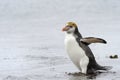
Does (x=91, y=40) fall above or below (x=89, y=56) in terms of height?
above

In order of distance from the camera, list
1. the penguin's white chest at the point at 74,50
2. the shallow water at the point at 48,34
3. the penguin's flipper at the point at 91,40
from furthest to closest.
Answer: the shallow water at the point at 48,34 < the penguin's white chest at the point at 74,50 < the penguin's flipper at the point at 91,40

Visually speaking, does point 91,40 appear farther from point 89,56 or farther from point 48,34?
point 48,34

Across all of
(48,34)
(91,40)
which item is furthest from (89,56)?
(48,34)

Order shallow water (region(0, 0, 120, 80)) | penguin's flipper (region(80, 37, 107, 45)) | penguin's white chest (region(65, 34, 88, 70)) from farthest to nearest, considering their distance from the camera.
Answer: shallow water (region(0, 0, 120, 80)), penguin's white chest (region(65, 34, 88, 70)), penguin's flipper (region(80, 37, 107, 45))

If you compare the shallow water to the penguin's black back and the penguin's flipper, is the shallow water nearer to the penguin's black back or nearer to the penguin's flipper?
the penguin's black back

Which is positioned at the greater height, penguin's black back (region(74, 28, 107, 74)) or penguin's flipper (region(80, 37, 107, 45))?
penguin's flipper (region(80, 37, 107, 45))

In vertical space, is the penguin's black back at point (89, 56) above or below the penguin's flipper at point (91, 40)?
below

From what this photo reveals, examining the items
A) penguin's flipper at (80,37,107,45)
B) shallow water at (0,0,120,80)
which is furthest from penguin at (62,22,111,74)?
shallow water at (0,0,120,80)

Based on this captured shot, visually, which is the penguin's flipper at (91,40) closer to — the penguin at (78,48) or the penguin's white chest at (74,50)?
the penguin at (78,48)

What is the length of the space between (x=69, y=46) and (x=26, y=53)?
13.8 ft

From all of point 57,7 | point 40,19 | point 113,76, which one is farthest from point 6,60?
point 57,7

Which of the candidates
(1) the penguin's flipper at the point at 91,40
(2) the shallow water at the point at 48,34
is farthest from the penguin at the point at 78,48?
(2) the shallow water at the point at 48,34

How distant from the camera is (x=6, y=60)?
13.9m

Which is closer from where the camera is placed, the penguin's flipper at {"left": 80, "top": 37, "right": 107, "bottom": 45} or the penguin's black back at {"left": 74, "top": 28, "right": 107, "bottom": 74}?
the penguin's flipper at {"left": 80, "top": 37, "right": 107, "bottom": 45}
